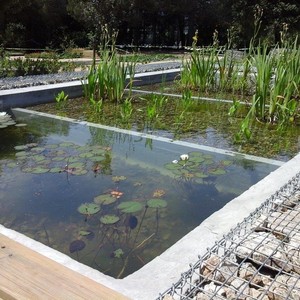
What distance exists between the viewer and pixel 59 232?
2.10 meters

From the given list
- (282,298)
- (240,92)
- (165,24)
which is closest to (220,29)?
(165,24)

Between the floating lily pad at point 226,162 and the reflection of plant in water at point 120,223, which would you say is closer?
the reflection of plant in water at point 120,223

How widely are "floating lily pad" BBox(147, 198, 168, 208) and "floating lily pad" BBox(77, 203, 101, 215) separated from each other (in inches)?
12.0

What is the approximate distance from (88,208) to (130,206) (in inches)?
9.6

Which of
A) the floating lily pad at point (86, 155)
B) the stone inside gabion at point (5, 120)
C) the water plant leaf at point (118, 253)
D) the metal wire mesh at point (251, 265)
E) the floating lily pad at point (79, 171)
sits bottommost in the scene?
the stone inside gabion at point (5, 120)

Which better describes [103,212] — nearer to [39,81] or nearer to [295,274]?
[295,274]

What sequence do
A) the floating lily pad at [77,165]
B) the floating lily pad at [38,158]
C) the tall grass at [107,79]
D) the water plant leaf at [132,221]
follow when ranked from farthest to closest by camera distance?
1. the tall grass at [107,79]
2. the floating lily pad at [38,158]
3. the floating lily pad at [77,165]
4. the water plant leaf at [132,221]

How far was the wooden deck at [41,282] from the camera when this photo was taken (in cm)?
112

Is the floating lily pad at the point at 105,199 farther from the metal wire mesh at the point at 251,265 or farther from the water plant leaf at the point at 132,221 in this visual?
the metal wire mesh at the point at 251,265

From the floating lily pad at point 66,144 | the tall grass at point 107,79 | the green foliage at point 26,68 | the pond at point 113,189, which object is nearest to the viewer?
the pond at point 113,189

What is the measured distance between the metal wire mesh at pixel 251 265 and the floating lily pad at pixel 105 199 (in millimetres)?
915

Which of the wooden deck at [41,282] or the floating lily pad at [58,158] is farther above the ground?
the wooden deck at [41,282]

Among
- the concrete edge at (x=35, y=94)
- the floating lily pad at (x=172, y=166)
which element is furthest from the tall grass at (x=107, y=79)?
the floating lily pad at (x=172, y=166)

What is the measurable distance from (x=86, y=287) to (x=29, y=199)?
144cm
